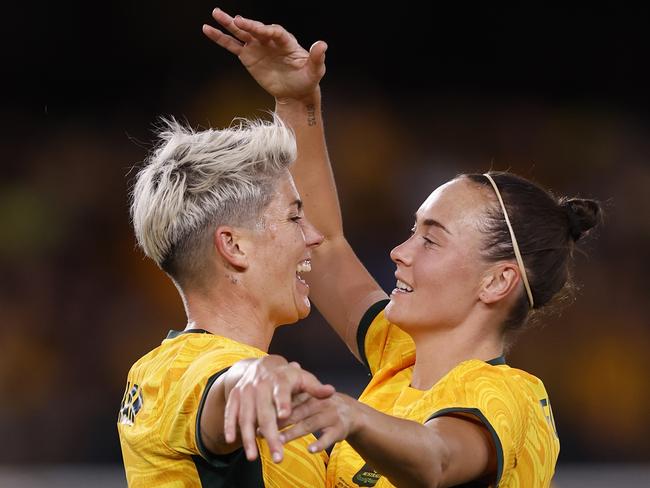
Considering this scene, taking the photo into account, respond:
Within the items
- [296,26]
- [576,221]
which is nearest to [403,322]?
[576,221]

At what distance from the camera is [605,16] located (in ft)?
24.3

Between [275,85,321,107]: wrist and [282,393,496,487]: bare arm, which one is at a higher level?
[275,85,321,107]: wrist

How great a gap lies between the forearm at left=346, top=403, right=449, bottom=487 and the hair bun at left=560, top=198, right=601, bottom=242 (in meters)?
1.06

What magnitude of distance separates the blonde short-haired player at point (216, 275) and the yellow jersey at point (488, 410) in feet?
0.37

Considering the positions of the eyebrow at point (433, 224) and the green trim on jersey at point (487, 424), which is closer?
the green trim on jersey at point (487, 424)

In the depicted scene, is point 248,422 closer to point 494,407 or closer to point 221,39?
point 494,407

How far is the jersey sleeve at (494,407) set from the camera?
2.10 m

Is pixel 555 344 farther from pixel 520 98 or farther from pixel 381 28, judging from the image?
pixel 381 28

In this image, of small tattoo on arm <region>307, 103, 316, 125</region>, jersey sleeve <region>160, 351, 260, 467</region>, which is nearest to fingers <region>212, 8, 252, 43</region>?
small tattoo on arm <region>307, 103, 316, 125</region>

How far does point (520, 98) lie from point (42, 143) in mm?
3470

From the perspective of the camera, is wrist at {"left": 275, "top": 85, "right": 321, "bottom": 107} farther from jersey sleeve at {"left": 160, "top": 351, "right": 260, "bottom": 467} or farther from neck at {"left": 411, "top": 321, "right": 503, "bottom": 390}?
jersey sleeve at {"left": 160, "top": 351, "right": 260, "bottom": 467}

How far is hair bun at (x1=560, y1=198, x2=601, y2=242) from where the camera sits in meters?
2.76

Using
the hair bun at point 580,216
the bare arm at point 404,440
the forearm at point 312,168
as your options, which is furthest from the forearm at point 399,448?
the forearm at point 312,168

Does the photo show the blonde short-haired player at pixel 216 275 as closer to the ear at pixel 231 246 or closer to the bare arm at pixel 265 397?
the ear at pixel 231 246
